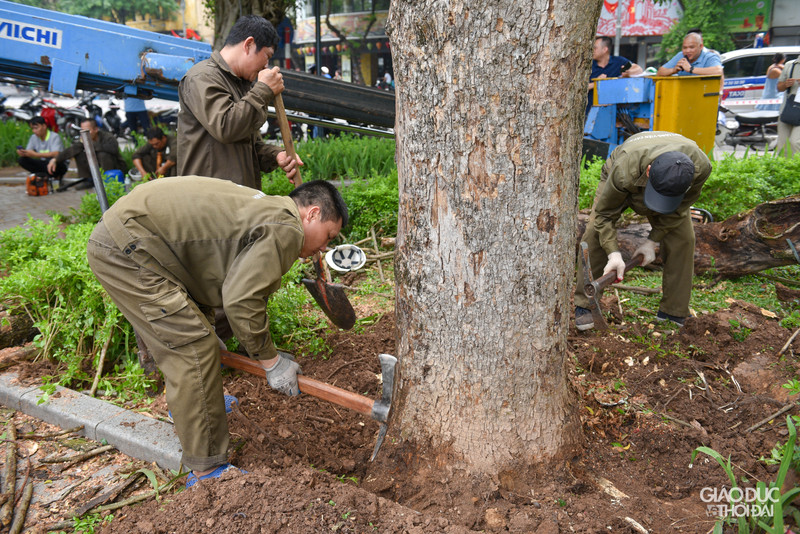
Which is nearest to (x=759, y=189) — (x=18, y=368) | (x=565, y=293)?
(x=565, y=293)

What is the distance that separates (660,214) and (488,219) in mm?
2228

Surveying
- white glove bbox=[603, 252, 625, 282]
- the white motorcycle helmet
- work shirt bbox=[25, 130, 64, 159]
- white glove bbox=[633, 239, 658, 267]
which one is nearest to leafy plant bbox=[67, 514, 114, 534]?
the white motorcycle helmet

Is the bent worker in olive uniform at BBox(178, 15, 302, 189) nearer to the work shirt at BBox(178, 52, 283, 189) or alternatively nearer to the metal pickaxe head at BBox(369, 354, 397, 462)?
the work shirt at BBox(178, 52, 283, 189)

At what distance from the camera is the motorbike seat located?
12.2 meters

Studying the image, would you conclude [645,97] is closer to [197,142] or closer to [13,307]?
[197,142]

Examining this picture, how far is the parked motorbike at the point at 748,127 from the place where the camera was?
1226 cm

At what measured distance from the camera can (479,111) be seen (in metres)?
1.99

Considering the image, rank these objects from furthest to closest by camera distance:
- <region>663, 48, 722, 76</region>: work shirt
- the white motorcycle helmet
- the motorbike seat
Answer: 1. the motorbike seat
2. <region>663, 48, 722, 76</region>: work shirt
3. the white motorcycle helmet

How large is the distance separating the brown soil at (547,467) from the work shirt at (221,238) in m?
0.56

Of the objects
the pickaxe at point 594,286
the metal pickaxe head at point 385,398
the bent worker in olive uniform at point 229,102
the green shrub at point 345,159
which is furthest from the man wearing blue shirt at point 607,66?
the metal pickaxe head at point 385,398

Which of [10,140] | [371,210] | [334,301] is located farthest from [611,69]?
[10,140]

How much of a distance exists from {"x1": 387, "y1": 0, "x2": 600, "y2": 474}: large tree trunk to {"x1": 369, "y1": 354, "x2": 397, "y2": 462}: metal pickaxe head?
6cm

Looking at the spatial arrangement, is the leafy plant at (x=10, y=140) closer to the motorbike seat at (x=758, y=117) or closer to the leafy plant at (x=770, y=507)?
the leafy plant at (x=770, y=507)

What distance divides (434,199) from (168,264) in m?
1.18
